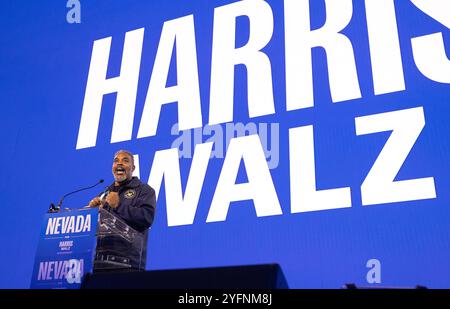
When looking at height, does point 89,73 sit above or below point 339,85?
above

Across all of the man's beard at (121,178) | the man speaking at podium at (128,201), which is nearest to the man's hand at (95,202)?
the man speaking at podium at (128,201)

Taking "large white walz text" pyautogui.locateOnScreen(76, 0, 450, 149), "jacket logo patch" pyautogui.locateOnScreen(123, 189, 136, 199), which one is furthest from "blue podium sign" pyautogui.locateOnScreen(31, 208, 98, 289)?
"large white walz text" pyautogui.locateOnScreen(76, 0, 450, 149)

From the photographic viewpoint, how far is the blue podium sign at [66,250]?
2150mm

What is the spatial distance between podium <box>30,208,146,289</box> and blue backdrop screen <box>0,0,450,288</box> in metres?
1.07

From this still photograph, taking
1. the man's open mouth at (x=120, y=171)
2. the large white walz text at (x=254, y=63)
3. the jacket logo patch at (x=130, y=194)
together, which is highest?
the large white walz text at (x=254, y=63)

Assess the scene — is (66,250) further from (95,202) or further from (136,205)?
(136,205)

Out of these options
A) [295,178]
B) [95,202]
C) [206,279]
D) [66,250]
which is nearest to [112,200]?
[95,202]

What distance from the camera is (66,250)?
2223 millimetres

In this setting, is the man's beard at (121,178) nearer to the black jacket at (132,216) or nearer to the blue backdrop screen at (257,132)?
the black jacket at (132,216)

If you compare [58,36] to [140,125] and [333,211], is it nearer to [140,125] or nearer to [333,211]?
[140,125]

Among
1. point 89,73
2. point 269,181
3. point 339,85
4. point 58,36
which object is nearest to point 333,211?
point 269,181

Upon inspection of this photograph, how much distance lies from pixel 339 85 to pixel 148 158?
1.42 metres
